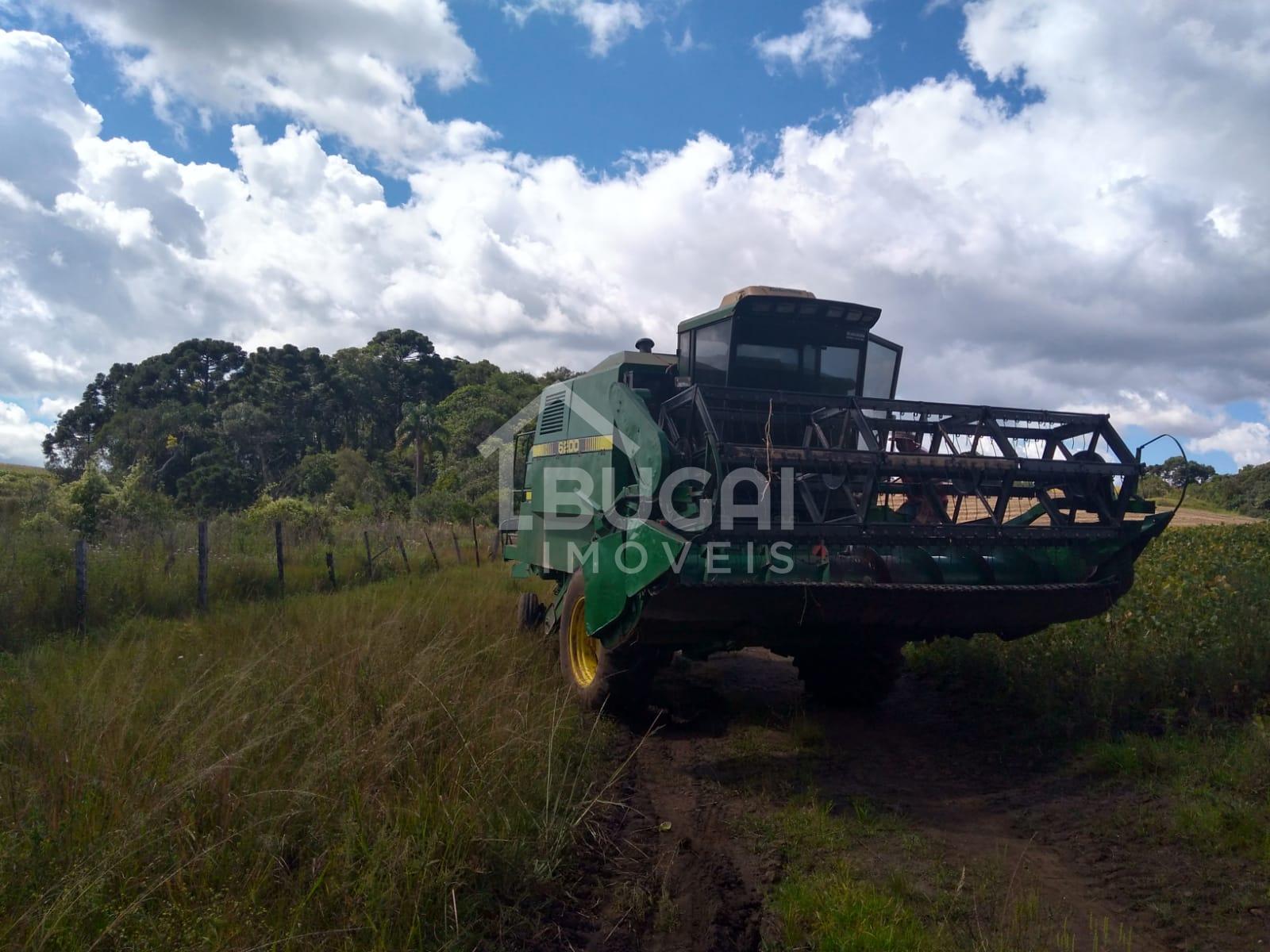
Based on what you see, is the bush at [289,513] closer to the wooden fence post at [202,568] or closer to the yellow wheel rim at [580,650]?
the wooden fence post at [202,568]

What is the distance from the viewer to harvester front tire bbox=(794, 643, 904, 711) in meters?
7.18

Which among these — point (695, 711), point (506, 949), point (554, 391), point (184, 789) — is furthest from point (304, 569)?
point (506, 949)

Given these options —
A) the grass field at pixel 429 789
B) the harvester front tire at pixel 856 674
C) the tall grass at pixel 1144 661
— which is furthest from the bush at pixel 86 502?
the tall grass at pixel 1144 661

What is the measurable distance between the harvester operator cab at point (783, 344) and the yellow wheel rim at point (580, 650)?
7.14ft

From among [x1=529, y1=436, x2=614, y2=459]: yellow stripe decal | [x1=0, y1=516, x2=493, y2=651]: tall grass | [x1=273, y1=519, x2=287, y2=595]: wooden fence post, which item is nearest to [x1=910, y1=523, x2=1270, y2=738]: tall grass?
[x1=529, y1=436, x2=614, y2=459]: yellow stripe decal

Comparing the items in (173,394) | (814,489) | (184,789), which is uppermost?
(173,394)

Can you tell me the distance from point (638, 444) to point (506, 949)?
3234mm

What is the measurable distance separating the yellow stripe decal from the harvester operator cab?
40.1 inches

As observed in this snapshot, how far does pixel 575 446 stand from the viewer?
295 inches

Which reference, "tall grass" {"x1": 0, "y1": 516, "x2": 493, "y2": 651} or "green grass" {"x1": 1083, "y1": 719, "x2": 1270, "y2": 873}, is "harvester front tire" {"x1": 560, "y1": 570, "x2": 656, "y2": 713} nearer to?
"green grass" {"x1": 1083, "y1": 719, "x2": 1270, "y2": 873}

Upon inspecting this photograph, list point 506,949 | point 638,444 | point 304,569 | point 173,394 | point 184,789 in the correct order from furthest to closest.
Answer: point 173,394 < point 304,569 < point 638,444 < point 184,789 < point 506,949

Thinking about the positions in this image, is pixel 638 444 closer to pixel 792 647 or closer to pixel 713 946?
pixel 792 647

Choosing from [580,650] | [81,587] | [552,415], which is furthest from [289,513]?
[580,650]

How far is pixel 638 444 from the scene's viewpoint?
19.1 ft
